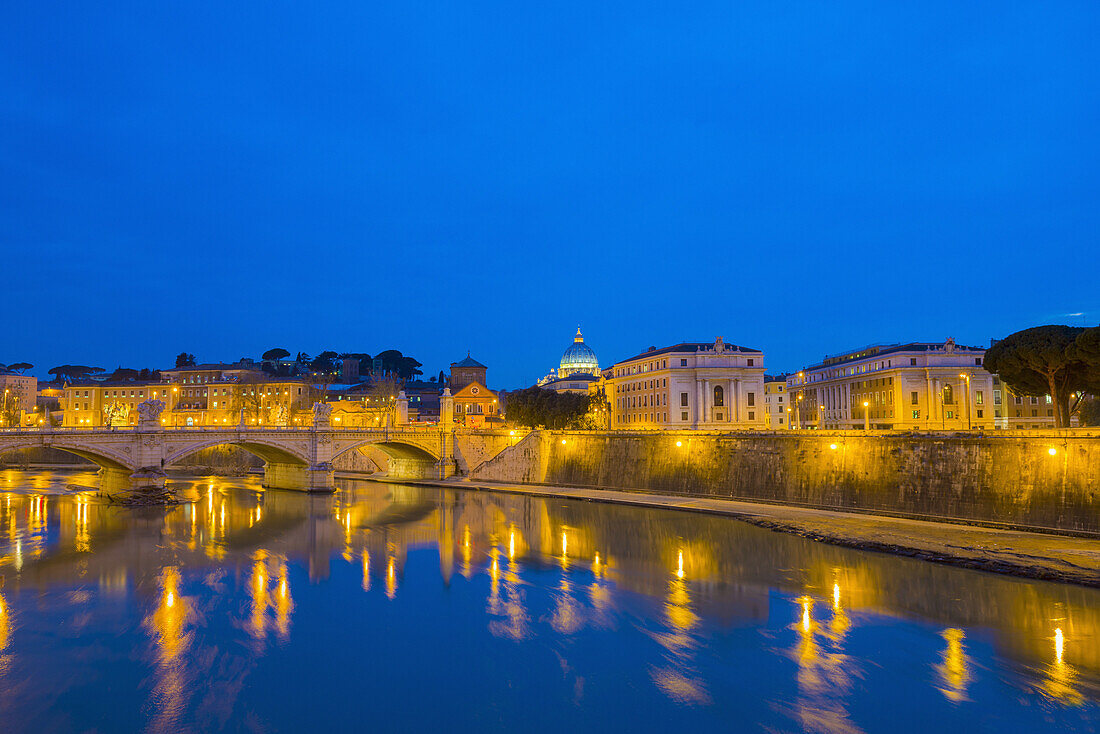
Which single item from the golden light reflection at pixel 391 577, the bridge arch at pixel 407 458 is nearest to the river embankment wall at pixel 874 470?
the bridge arch at pixel 407 458

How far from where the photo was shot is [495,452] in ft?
215

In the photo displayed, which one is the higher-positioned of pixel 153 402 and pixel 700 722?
pixel 153 402

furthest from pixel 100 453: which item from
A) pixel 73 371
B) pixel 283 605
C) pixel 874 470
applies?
pixel 73 371

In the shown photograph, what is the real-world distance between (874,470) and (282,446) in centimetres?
4177

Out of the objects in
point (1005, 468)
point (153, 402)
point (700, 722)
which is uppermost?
point (153, 402)

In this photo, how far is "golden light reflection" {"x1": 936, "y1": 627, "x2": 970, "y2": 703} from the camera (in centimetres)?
1584

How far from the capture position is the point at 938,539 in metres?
29.6

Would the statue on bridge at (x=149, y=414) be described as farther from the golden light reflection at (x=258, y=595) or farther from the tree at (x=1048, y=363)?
the tree at (x=1048, y=363)

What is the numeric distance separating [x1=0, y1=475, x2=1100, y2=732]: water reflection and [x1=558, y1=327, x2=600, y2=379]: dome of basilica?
3788 inches

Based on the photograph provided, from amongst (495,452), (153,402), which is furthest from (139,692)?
(495,452)

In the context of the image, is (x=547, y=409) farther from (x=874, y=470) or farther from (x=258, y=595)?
(x=258, y=595)

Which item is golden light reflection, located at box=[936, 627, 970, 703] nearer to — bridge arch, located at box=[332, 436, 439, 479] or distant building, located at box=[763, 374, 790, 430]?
bridge arch, located at box=[332, 436, 439, 479]

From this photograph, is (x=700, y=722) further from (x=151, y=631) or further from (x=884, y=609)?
(x=151, y=631)

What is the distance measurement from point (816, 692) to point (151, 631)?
58.1 ft
